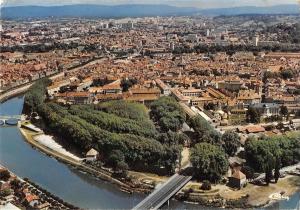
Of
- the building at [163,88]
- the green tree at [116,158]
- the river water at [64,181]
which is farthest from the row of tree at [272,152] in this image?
the building at [163,88]

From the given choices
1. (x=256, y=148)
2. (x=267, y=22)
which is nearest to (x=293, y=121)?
(x=256, y=148)

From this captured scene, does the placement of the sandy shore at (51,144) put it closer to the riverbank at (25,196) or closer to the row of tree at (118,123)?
the row of tree at (118,123)

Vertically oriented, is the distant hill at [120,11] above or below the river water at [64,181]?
above

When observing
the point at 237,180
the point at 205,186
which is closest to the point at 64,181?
the point at 205,186

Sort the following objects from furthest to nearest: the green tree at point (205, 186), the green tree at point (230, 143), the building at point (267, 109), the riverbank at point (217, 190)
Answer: the building at point (267, 109) < the green tree at point (230, 143) < the green tree at point (205, 186) < the riverbank at point (217, 190)

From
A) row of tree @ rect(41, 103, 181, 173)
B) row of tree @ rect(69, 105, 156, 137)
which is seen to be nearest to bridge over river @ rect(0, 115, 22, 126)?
row of tree @ rect(69, 105, 156, 137)

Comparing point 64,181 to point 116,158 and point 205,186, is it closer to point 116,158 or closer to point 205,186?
point 116,158
